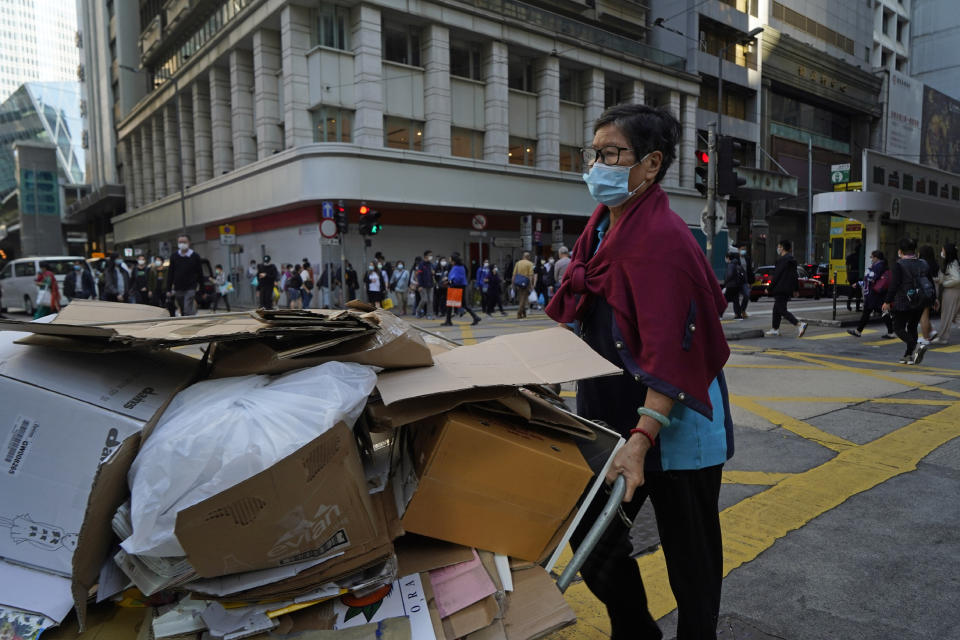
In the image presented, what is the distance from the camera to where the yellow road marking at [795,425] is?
461cm

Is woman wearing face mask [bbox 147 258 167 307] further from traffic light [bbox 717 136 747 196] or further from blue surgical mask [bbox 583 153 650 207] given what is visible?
blue surgical mask [bbox 583 153 650 207]

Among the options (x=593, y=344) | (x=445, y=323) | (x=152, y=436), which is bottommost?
(x=445, y=323)

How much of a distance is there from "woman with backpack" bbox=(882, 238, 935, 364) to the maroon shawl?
28.0 ft

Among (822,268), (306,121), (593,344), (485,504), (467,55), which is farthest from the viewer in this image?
(822,268)

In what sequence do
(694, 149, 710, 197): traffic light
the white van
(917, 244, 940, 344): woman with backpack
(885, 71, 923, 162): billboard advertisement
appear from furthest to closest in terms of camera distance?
(885, 71, 923, 162): billboard advertisement → the white van → (694, 149, 710, 197): traffic light → (917, 244, 940, 344): woman with backpack

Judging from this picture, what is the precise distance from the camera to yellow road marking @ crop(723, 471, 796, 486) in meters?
3.84

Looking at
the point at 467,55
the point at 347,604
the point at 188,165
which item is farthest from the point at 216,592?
the point at 188,165

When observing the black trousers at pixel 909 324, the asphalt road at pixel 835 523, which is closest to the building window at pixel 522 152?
the black trousers at pixel 909 324

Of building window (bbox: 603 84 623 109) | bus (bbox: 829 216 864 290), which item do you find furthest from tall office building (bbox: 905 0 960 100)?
building window (bbox: 603 84 623 109)

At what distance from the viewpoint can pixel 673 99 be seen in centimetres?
3088

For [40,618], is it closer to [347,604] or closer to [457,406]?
[347,604]

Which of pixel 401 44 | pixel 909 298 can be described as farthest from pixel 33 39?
pixel 909 298

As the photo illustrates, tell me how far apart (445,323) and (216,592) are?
1399 centimetres

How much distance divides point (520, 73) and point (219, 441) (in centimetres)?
2760
